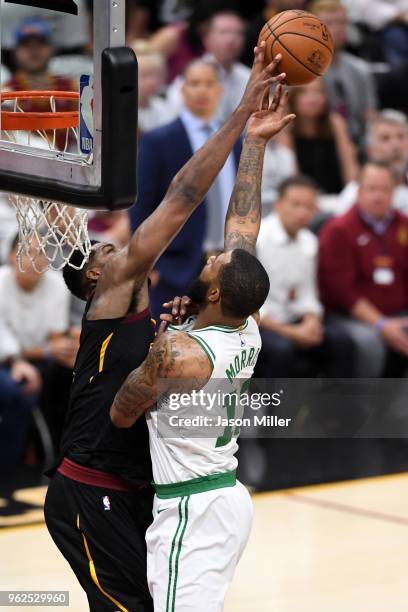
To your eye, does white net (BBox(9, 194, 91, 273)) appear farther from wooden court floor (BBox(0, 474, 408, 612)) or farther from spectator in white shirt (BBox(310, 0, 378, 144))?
spectator in white shirt (BBox(310, 0, 378, 144))

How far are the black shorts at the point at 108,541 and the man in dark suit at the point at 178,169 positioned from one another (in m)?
3.38

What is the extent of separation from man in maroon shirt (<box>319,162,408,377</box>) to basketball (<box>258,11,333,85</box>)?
448cm

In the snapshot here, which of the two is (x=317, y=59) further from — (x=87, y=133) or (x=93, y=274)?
(x=93, y=274)

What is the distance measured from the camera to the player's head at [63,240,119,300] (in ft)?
14.6

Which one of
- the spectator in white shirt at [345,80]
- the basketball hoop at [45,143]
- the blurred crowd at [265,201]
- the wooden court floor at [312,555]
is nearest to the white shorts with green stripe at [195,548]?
the basketball hoop at [45,143]

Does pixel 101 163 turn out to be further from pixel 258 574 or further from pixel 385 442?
pixel 385 442

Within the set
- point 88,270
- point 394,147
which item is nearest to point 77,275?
point 88,270

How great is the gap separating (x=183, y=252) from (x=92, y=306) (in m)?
3.51

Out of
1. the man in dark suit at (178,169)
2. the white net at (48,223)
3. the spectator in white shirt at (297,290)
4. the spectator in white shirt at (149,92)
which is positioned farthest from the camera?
the spectator in white shirt at (149,92)

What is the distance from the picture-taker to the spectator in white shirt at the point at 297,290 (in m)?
8.72

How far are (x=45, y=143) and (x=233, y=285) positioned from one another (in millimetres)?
1374

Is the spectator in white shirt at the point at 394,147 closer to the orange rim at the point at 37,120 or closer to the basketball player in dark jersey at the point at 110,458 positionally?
the orange rim at the point at 37,120

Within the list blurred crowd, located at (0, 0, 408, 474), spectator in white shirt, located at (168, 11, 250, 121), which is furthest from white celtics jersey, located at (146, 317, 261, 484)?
spectator in white shirt, located at (168, 11, 250, 121)

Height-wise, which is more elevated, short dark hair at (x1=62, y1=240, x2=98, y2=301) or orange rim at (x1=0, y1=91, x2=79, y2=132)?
orange rim at (x1=0, y1=91, x2=79, y2=132)
